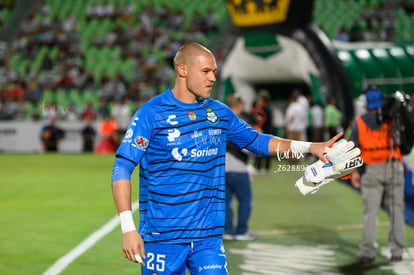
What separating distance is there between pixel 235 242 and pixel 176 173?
554cm

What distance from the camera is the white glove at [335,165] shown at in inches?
166

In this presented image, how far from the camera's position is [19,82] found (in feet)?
105

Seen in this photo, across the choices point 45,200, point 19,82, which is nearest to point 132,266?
point 45,200

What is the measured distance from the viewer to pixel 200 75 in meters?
4.34

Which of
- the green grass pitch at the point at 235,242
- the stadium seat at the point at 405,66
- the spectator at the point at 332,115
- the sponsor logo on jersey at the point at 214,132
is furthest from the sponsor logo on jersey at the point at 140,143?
the stadium seat at the point at 405,66

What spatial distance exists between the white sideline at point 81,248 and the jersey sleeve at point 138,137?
13.3 feet

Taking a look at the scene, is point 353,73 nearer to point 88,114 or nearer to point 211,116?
point 88,114

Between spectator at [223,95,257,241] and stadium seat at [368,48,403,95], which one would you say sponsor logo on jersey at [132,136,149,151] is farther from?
stadium seat at [368,48,403,95]

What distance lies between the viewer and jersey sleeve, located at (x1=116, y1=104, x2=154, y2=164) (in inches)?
162

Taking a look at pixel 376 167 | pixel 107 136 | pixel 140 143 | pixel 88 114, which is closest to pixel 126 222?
pixel 140 143

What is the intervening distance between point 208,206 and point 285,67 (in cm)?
1864

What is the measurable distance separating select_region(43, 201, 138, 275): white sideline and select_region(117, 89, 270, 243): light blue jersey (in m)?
3.83

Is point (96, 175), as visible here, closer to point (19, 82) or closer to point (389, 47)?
point (389, 47)

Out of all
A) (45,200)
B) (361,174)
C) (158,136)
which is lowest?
(45,200)
